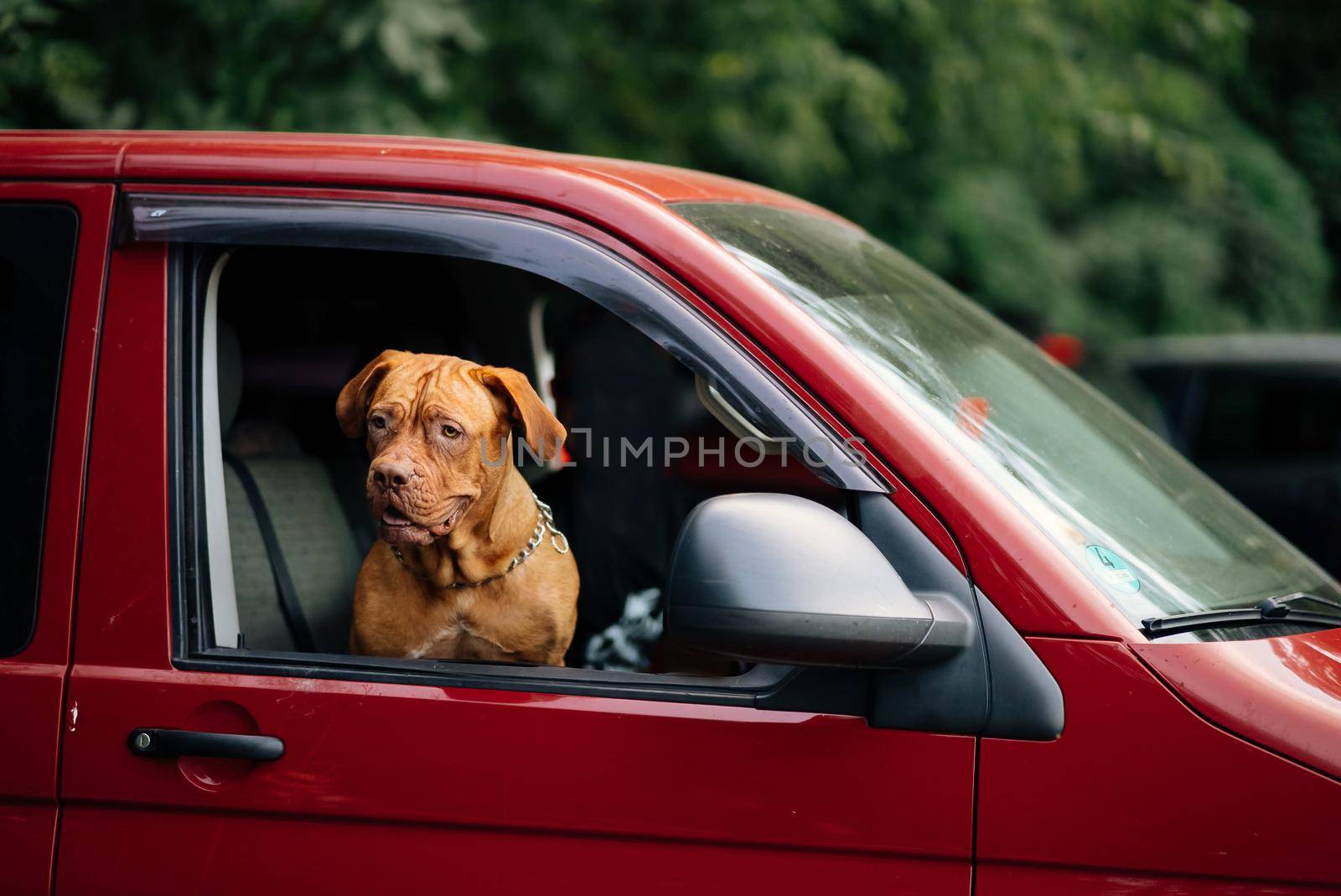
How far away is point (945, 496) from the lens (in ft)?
5.51

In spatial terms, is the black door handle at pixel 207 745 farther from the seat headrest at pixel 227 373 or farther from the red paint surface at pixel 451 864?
the seat headrest at pixel 227 373

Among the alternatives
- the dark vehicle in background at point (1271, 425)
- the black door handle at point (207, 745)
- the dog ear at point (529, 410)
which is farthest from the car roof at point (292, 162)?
the dark vehicle in background at point (1271, 425)

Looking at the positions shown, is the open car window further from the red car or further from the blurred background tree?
the blurred background tree

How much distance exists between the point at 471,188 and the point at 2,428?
2.68 feet

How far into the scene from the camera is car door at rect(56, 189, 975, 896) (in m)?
1.66

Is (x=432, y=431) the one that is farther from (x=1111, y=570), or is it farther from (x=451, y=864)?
(x=1111, y=570)

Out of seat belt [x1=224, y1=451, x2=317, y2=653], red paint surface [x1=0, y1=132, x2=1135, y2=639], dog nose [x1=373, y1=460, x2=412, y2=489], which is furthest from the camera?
seat belt [x1=224, y1=451, x2=317, y2=653]

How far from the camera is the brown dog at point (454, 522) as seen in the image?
6.91 ft

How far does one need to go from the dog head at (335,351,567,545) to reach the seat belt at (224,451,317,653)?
435 mm

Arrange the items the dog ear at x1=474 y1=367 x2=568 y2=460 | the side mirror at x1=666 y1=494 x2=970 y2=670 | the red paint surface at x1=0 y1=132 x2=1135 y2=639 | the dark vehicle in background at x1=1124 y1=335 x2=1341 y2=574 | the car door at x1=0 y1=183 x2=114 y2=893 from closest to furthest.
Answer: the side mirror at x1=666 y1=494 x2=970 y2=670 → the red paint surface at x1=0 y1=132 x2=1135 y2=639 → the car door at x1=0 y1=183 x2=114 y2=893 → the dog ear at x1=474 y1=367 x2=568 y2=460 → the dark vehicle in background at x1=1124 y1=335 x2=1341 y2=574

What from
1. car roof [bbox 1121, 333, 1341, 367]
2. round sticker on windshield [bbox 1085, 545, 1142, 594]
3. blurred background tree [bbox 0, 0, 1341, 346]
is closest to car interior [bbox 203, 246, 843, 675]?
round sticker on windshield [bbox 1085, 545, 1142, 594]

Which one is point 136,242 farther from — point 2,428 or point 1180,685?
point 1180,685

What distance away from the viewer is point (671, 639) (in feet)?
6.07

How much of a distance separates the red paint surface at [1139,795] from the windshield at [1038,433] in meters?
0.13
